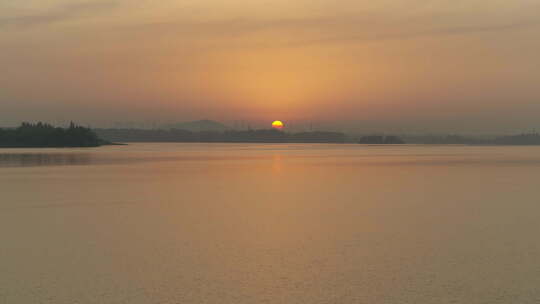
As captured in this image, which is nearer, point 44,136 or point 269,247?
point 269,247

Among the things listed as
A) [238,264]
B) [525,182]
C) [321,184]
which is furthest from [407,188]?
[238,264]

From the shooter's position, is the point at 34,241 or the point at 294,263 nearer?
the point at 294,263

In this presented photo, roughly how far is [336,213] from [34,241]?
25.5 ft

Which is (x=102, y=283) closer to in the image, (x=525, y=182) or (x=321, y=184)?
(x=321, y=184)

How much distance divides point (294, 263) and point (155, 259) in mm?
2445

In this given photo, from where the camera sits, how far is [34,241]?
436 inches

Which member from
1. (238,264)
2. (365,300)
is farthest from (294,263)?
(365,300)

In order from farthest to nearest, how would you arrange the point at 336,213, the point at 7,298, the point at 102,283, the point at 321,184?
the point at 321,184 → the point at 336,213 → the point at 102,283 → the point at 7,298

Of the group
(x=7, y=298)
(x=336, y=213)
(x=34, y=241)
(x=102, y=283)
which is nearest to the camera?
(x=7, y=298)

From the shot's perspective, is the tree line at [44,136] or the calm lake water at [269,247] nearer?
the calm lake water at [269,247]

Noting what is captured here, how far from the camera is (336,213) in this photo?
15156 mm

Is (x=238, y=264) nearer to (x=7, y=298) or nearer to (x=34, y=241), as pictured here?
(x=7, y=298)

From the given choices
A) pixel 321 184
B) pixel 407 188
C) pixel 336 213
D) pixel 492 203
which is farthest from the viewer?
pixel 321 184

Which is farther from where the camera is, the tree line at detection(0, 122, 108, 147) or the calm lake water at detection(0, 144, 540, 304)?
the tree line at detection(0, 122, 108, 147)
